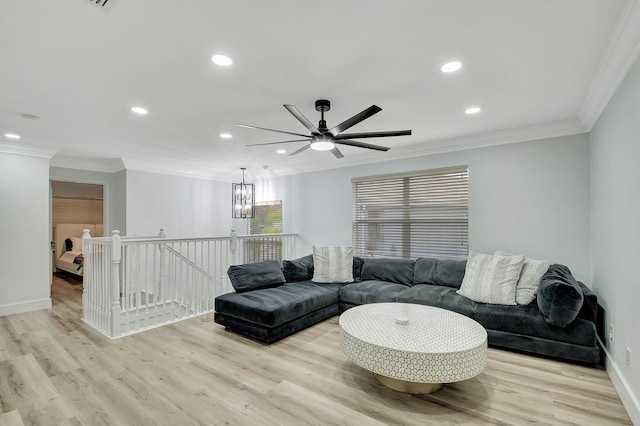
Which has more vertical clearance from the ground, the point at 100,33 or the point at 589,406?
the point at 100,33

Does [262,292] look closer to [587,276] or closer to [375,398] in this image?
[375,398]

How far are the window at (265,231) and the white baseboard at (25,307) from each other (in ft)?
11.6

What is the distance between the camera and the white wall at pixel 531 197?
12.1 feet

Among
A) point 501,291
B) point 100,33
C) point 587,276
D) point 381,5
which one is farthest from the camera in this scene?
point 587,276

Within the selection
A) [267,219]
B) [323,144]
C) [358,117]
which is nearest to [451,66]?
[358,117]

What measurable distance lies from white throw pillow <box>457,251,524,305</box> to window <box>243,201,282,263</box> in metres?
4.00

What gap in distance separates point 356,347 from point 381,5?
94.3 inches

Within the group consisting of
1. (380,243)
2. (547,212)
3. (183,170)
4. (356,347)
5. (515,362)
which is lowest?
(515,362)

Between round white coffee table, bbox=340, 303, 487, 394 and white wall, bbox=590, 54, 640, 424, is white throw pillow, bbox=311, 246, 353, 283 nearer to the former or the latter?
round white coffee table, bbox=340, 303, 487, 394

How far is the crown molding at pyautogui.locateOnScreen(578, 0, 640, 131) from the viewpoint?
180 cm

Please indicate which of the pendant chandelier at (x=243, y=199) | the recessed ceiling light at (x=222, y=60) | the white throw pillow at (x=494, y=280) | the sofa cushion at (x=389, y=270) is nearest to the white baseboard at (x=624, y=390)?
the white throw pillow at (x=494, y=280)

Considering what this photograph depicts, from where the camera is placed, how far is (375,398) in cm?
234

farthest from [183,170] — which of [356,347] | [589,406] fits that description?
[589,406]

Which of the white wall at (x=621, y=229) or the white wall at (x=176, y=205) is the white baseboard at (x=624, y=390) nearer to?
the white wall at (x=621, y=229)
